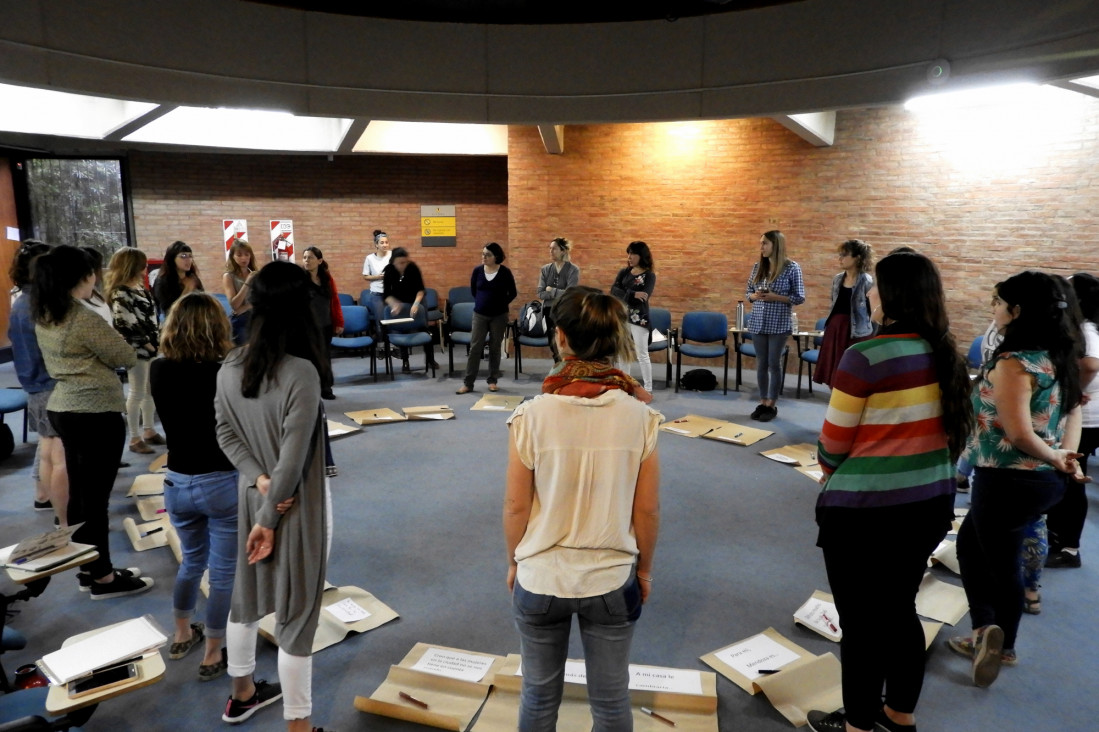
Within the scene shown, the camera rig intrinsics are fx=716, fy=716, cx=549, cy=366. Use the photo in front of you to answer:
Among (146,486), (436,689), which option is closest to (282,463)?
(436,689)

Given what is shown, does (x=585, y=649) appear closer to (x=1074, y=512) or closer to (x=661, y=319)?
(x=1074, y=512)

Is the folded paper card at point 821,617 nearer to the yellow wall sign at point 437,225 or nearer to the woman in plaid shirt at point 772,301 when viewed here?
the woman in plaid shirt at point 772,301

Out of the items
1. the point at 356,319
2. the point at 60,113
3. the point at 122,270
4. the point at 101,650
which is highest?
the point at 60,113

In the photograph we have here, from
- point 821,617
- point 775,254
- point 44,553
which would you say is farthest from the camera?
point 775,254

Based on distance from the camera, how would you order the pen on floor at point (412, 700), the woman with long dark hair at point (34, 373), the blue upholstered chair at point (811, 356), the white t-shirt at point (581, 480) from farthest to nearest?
the blue upholstered chair at point (811, 356), the woman with long dark hair at point (34, 373), the pen on floor at point (412, 700), the white t-shirt at point (581, 480)

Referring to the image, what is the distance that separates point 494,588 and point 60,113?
25.6 ft

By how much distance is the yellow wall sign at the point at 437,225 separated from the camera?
10672 millimetres

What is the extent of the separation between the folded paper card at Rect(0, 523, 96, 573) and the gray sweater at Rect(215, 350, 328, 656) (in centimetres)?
55

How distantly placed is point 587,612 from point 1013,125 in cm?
743

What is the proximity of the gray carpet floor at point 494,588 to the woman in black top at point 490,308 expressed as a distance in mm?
1730

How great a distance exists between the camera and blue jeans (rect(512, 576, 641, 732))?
1.70m

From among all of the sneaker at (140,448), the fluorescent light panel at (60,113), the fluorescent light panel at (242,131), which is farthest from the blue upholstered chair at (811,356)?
the fluorescent light panel at (60,113)

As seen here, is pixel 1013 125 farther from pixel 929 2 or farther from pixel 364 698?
pixel 364 698

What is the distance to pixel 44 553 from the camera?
7.37 ft
